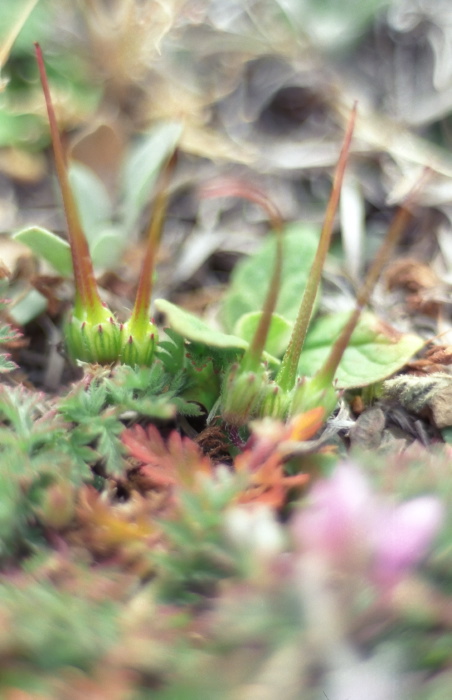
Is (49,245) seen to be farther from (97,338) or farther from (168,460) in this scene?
(168,460)

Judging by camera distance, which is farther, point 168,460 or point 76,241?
point 76,241

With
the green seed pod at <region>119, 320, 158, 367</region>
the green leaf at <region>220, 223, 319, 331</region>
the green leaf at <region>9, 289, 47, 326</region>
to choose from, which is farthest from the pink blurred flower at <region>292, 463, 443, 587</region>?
the green leaf at <region>9, 289, 47, 326</region>

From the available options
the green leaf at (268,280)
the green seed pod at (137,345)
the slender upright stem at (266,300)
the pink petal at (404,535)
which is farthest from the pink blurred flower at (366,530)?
the green leaf at (268,280)

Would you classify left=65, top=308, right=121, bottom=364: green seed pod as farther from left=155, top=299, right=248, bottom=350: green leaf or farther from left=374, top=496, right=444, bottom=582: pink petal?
left=374, top=496, right=444, bottom=582: pink petal

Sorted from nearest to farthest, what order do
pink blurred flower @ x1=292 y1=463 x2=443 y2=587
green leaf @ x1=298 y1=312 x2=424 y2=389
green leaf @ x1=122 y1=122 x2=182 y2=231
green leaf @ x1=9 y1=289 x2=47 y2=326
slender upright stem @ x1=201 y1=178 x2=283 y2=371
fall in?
pink blurred flower @ x1=292 y1=463 x2=443 y2=587 < slender upright stem @ x1=201 y1=178 x2=283 y2=371 < green leaf @ x1=298 y1=312 x2=424 y2=389 < green leaf @ x1=9 y1=289 x2=47 y2=326 < green leaf @ x1=122 y1=122 x2=182 y2=231

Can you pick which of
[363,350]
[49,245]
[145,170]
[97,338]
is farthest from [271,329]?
[145,170]

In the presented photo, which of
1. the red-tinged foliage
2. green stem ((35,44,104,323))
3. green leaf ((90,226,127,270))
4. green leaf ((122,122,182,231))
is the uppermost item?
green leaf ((122,122,182,231))

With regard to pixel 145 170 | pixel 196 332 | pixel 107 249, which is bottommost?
pixel 196 332
